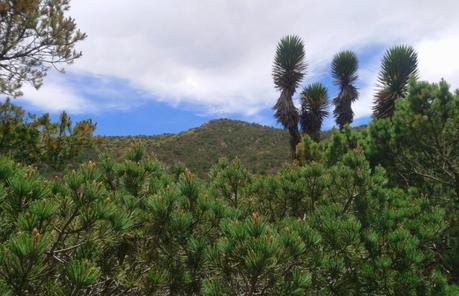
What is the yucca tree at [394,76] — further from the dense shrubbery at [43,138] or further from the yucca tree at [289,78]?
the dense shrubbery at [43,138]

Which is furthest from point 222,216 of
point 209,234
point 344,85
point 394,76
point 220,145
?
point 220,145

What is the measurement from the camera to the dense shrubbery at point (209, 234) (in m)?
2.64

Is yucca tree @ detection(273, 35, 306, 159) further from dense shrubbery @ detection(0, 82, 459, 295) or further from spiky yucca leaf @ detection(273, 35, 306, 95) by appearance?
dense shrubbery @ detection(0, 82, 459, 295)

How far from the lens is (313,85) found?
24.6m

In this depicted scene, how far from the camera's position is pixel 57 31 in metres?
11.5

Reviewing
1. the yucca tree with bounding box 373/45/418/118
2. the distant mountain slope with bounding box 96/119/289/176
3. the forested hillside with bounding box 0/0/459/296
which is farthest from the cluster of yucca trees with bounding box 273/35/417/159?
the distant mountain slope with bounding box 96/119/289/176

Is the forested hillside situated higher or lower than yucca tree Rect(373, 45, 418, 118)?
lower

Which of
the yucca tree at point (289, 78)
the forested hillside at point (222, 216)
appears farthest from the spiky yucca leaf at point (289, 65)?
the forested hillside at point (222, 216)

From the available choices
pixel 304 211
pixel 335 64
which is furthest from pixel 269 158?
pixel 304 211

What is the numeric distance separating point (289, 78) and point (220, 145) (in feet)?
140

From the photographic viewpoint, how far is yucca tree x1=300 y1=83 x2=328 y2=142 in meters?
23.6

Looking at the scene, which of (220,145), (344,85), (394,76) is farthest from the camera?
(220,145)

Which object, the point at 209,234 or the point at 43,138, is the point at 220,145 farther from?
the point at 209,234

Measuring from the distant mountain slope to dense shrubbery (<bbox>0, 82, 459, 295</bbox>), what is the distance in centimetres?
4486
